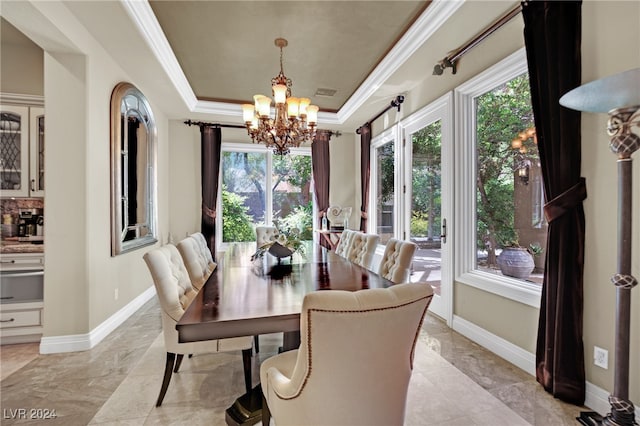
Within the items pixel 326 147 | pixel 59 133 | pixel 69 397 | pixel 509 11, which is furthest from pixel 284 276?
pixel 326 147

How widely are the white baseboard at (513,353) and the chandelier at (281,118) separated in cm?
251

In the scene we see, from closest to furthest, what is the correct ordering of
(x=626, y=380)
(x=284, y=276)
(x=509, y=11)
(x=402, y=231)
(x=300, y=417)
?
(x=300, y=417) → (x=626, y=380) → (x=284, y=276) → (x=509, y=11) → (x=402, y=231)

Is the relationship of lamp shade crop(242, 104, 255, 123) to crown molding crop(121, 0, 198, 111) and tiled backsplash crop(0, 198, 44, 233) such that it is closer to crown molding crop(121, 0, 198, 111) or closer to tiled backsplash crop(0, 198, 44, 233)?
crown molding crop(121, 0, 198, 111)

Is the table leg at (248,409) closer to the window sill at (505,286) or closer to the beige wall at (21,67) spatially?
the window sill at (505,286)

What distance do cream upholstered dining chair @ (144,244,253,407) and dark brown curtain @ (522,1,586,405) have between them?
78.8 inches

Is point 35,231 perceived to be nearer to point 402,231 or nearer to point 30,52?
point 30,52

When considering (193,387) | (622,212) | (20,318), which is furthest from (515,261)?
(20,318)

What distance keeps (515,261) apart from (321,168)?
367 centimetres

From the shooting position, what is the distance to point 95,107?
279cm

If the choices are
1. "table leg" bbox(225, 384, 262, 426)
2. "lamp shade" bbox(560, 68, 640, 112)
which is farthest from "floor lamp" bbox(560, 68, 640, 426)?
"table leg" bbox(225, 384, 262, 426)

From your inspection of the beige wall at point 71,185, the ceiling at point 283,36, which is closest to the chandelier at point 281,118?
the ceiling at point 283,36

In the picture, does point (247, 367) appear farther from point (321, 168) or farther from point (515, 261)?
point (321, 168)

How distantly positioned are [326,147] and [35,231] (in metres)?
4.24

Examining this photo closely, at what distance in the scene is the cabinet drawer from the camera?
8.86 feet
